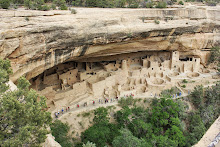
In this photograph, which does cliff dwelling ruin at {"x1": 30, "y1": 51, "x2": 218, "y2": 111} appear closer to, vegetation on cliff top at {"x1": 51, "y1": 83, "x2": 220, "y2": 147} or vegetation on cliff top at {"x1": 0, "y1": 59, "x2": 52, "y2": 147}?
vegetation on cliff top at {"x1": 51, "y1": 83, "x2": 220, "y2": 147}

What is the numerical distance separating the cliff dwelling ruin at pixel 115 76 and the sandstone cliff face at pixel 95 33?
1926 millimetres

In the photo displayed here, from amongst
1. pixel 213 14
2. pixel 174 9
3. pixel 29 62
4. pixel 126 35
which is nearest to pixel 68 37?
pixel 29 62

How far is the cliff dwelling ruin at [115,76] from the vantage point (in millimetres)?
14961

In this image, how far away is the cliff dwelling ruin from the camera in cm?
1496

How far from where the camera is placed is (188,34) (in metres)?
17.6

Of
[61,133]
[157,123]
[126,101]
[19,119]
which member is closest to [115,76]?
[126,101]

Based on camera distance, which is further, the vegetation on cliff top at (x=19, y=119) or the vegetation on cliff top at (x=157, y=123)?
the vegetation on cliff top at (x=157, y=123)

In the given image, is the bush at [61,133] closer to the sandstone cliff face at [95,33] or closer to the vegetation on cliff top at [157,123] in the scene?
the vegetation on cliff top at [157,123]

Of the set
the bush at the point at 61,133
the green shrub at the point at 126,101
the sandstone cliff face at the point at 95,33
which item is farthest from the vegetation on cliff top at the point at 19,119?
the green shrub at the point at 126,101

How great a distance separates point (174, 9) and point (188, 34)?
10.6ft

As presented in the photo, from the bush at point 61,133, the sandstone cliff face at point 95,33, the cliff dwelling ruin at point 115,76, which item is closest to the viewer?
the sandstone cliff face at point 95,33

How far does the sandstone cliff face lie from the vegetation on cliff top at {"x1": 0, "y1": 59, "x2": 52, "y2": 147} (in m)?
3.29

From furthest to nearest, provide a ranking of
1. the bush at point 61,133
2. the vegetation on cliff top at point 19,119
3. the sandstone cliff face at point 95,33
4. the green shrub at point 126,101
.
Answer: the green shrub at point 126,101, the bush at point 61,133, the sandstone cliff face at point 95,33, the vegetation on cliff top at point 19,119

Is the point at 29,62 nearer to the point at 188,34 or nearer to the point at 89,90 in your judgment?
the point at 89,90
